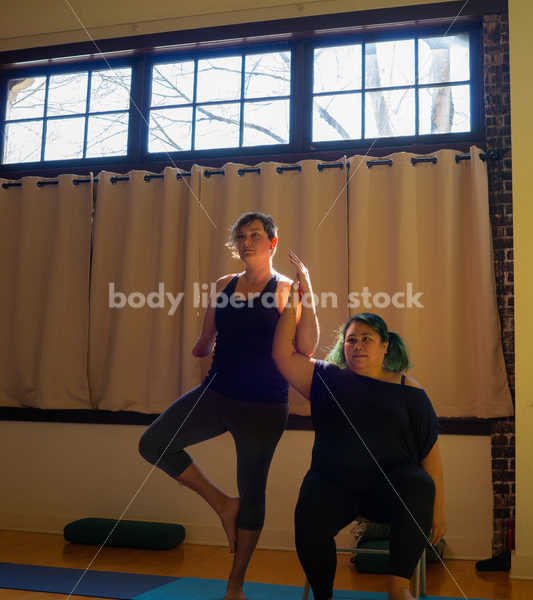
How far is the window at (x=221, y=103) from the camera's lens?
12.9 ft

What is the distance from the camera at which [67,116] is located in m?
4.26

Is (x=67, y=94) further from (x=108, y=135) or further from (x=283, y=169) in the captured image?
(x=283, y=169)

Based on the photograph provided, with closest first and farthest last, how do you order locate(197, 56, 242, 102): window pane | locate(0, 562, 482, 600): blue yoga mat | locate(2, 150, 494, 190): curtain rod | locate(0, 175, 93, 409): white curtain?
locate(0, 562, 482, 600): blue yoga mat
locate(2, 150, 494, 190): curtain rod
locate(0, 175, 93, 409): white curtain
locate(197, 56, 242, 102): window pane

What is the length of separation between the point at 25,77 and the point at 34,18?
382mm

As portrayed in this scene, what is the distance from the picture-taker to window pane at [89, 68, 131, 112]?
13.7 feet

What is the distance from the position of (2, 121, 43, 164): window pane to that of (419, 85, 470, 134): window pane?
2460mm

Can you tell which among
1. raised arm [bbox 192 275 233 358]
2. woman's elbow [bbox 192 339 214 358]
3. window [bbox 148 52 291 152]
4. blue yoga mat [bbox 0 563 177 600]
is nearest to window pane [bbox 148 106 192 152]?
window [bbox 148 52 291 152]

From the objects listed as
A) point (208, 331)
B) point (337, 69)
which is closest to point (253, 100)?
point (337, 69)

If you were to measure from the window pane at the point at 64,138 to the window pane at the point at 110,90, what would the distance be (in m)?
0.16

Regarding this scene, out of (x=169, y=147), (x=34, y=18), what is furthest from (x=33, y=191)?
(x=34, y=18)

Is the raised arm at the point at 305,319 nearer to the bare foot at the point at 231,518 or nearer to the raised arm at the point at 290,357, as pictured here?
the raised arm at the point at 290,357

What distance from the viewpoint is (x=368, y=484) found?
211 cm

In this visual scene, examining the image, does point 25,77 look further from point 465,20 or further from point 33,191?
point 465,20

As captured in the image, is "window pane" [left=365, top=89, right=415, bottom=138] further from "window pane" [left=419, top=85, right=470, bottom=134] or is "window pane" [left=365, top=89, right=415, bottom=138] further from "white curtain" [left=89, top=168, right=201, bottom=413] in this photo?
"white curtain" [left=89, top=168, right=201, bottom=413]
